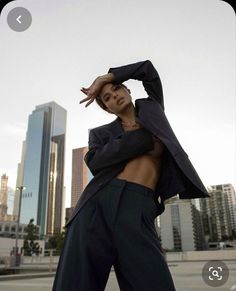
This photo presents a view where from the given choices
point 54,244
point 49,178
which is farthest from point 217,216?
point 49,178

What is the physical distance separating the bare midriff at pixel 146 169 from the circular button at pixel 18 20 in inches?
37.7

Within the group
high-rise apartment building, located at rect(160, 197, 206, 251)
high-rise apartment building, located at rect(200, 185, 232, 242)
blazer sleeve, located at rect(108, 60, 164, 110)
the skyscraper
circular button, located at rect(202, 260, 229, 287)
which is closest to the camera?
blazer sleeve, located at rect(108, 60, 164, 110)

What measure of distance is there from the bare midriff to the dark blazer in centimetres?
2

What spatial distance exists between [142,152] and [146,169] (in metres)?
0.07

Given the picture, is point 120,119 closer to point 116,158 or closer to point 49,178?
point 116,158

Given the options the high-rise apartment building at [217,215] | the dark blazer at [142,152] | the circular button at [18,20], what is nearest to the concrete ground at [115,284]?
the dark blazer at [142,152]

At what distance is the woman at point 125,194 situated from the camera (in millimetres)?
1164

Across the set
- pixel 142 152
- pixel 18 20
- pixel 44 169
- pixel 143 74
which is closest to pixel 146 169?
pixel 142 152

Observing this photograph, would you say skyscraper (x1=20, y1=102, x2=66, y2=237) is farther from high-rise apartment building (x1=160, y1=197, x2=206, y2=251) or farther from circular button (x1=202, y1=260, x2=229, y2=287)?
circular button (x1=202, y1=260, x2=229, y2=287)

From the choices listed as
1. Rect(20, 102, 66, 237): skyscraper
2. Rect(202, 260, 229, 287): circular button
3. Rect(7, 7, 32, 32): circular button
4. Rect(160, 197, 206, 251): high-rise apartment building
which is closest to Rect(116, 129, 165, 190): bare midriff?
Rect(7, 7, 32, 32): circular button

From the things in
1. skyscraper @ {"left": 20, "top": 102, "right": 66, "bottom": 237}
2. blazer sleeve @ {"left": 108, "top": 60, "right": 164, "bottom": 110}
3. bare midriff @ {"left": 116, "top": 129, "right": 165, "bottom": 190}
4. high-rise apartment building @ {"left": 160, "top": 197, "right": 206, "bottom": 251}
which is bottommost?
bare midriff @ {"left": 116, "top": 129, "right": 165, "bottom": 190}

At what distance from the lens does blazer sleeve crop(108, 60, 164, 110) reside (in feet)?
4.71

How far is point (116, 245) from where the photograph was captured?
120 centimetres

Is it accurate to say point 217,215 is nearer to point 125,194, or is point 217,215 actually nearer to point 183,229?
point 183,229
